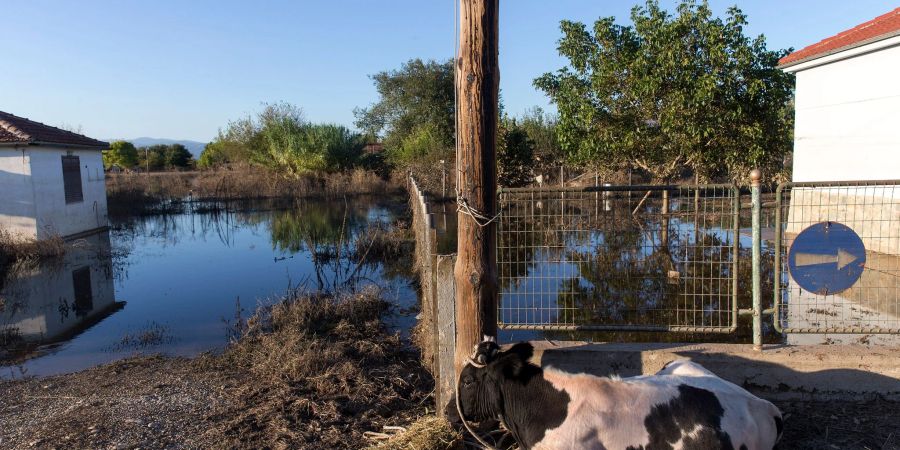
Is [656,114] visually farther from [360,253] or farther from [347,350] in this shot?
[347,350]

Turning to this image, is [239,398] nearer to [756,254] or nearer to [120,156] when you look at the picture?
[756,254]

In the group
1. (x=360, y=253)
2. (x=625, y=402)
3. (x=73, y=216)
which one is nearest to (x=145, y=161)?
(x=73, y=216)

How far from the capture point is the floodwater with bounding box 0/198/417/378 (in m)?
8.54

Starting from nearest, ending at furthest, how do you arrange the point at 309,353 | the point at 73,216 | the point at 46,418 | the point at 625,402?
1. the point at 625,402
2. the point at 46,418
3. the point at 309,353
4. the point at 73,216

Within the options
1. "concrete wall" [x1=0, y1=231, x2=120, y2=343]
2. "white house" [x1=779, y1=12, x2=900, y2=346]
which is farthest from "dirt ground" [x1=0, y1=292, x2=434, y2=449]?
"white house" [x1=779, y1=12, x2=900, y2=346]

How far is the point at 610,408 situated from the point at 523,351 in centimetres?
59

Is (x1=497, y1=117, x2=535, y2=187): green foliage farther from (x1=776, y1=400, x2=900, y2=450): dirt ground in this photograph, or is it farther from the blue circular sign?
(x1=776, y1=400, x2=900, y2=450): dirt ground

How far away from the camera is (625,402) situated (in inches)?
131

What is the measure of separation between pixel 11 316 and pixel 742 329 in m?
11.6

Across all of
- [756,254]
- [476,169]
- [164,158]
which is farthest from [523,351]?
[164,158]

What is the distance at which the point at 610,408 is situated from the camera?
130 inches

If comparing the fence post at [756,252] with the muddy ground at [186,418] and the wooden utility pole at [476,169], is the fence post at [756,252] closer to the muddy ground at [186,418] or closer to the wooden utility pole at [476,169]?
the muddy ground at [186,418]

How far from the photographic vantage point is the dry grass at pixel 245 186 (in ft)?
104

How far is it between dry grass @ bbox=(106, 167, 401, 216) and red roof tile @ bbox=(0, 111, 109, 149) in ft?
27.3
